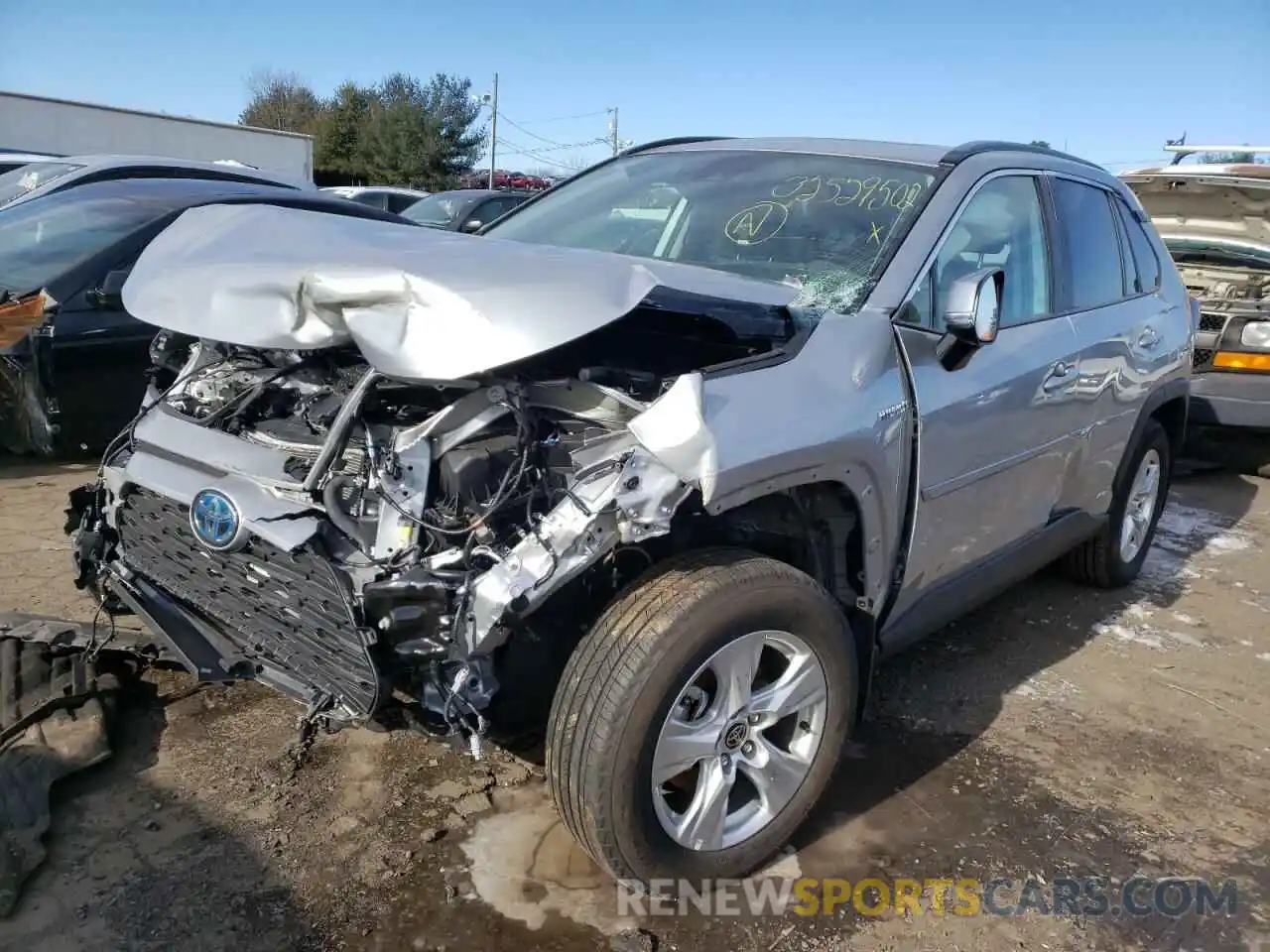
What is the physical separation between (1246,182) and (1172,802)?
220 inches

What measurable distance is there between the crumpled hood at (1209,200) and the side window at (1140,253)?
287 cm

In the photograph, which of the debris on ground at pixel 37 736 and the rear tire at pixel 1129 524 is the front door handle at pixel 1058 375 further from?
the debris on ground at pixel 37 736

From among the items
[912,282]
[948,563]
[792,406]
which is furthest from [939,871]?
[912,282]

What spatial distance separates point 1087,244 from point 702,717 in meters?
2.65

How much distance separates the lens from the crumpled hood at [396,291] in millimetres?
2121

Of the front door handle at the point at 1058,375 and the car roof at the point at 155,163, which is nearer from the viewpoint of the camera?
the front door handle at the point at 1058,375

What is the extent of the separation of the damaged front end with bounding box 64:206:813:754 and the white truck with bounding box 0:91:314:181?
1826cm

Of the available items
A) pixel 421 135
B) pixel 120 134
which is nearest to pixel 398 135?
pixel 421 135

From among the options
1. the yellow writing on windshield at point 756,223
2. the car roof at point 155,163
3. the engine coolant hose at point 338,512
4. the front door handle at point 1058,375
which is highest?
the yellow writing on windshield at point 756,223

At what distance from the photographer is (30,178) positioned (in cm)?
670

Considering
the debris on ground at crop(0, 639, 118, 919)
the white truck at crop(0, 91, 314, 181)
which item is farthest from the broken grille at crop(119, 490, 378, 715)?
the white truck at crop(0, 91, 314, 181)

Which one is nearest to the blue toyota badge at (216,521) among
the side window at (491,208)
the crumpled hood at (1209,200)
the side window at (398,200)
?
the crumpled hood at (1209,200)

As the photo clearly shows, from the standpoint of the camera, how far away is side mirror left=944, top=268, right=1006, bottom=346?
2.65m

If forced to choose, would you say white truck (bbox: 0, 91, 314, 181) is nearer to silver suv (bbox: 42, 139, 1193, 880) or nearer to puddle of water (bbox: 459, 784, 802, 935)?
silver suv (bbox: 42, 139, 1193, 880)
